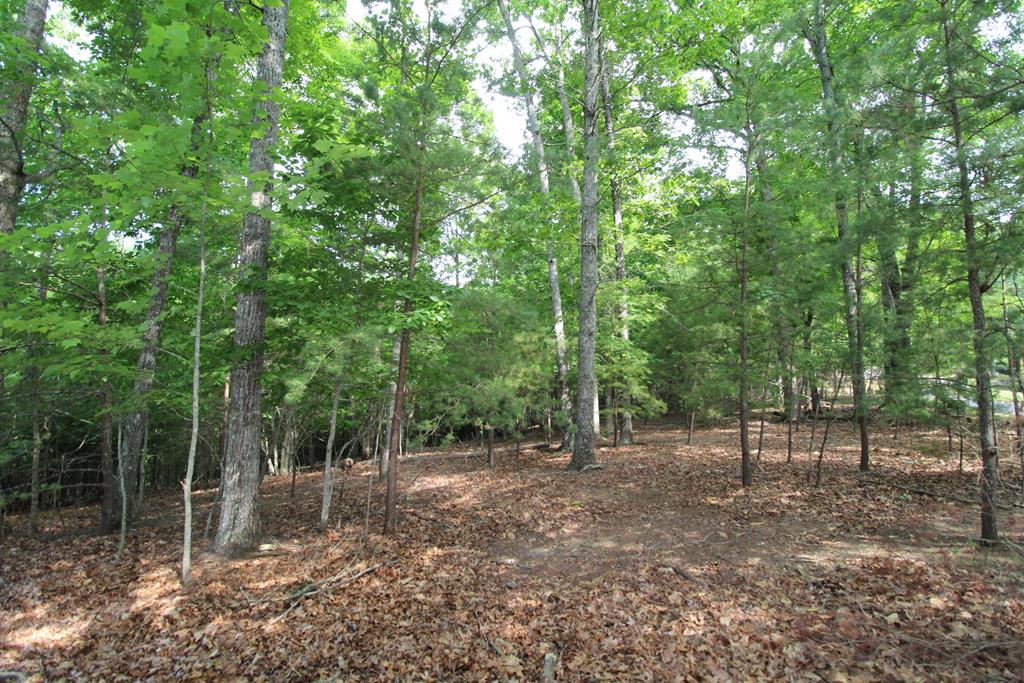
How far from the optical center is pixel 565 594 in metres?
5.06

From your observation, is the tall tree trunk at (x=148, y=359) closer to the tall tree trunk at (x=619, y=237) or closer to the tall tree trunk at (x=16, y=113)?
the tall tree trunk at (x=16, y=113)

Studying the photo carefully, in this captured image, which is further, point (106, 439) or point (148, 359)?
point (106, 439)

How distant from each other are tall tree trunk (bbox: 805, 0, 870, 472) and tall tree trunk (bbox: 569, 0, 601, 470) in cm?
456

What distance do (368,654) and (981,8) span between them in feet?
31.3

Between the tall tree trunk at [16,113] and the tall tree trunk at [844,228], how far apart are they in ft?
35.9

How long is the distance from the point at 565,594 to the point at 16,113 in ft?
30.3

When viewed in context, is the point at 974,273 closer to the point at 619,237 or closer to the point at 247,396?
the point at 619,237

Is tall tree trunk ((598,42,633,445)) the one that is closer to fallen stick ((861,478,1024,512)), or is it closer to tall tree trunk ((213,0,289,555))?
fallen stick ((861,478,1024,512))

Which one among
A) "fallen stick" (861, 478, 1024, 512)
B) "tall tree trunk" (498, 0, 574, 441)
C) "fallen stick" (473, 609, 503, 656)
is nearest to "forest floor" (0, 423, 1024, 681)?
"fallen stick" (473, 609, 503, 656)

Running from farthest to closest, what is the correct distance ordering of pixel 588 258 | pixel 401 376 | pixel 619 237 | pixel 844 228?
Result: pixel 619 237
pixel 588 258
pixel 844 228
pixel 401 376

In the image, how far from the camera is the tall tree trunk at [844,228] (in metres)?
7.07

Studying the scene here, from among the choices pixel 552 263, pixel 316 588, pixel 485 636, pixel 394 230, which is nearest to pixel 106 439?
pixel 316 588

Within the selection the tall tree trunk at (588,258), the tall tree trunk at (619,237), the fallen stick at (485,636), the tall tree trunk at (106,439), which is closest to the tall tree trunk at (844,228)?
the tall tree trunk at (588,258)

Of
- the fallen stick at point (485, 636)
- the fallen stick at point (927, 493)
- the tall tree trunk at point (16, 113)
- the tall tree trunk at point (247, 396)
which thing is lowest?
the fallen stick at point (485, 636)
